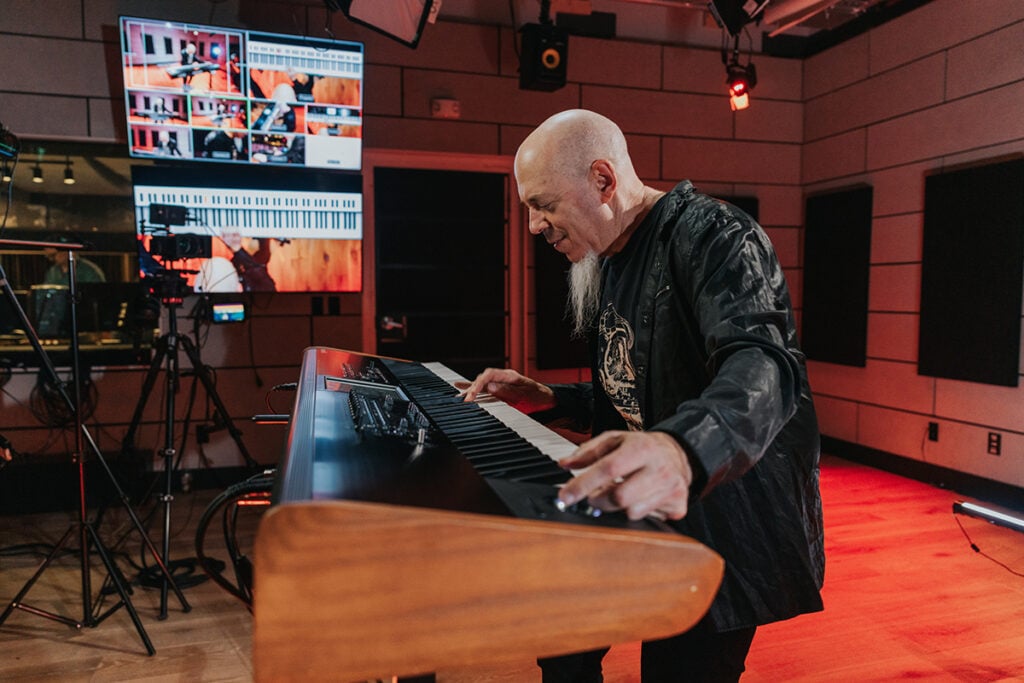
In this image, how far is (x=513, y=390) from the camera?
59.4 inches

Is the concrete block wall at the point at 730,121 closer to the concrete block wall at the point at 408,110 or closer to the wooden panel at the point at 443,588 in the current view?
the concrete block wall at the point at 408,110

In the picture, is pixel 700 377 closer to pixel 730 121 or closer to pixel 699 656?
pixel 699 656

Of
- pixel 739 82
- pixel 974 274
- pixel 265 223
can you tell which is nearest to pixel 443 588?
pixel 265 223

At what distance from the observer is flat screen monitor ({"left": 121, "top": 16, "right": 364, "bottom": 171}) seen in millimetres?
3648

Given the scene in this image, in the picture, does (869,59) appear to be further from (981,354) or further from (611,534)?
(611,534)

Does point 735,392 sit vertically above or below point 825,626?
above

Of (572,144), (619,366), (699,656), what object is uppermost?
(572,144)

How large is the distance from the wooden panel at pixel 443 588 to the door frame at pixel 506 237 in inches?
160

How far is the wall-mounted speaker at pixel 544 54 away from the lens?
427 cm

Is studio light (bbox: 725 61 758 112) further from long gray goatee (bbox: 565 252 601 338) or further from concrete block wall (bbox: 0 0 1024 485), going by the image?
long gray goatee (bbox: 565 252 601 338)

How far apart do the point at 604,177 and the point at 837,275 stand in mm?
4625

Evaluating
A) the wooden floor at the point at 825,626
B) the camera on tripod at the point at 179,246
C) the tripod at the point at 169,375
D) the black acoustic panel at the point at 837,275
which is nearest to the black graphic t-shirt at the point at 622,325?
the wooden floor at the point at 825,626

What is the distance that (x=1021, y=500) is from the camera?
148 inches

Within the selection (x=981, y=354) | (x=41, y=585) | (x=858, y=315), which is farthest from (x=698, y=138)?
(x=41, y=585)
